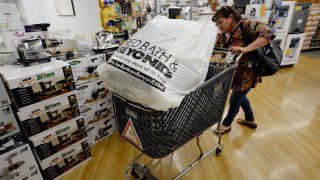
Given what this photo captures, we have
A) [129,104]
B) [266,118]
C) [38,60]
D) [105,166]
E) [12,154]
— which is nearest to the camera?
[129,104]

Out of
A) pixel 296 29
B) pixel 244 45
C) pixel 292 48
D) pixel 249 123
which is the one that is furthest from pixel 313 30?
pixel 244 45

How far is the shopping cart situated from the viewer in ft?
3.22

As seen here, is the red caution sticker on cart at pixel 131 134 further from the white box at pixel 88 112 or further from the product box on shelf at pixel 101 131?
the product box on shelf at pixel 101 131

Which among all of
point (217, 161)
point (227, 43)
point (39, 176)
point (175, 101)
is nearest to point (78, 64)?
point (39, 176)

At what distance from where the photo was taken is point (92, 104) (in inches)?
72.8

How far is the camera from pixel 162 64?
862 millimetres

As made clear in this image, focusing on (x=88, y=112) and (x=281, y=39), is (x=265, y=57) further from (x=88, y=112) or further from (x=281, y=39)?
(x=281, y=39)

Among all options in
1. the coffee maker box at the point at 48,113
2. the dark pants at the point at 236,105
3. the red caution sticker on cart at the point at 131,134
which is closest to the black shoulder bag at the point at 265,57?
the dark pants at the point at 236,105

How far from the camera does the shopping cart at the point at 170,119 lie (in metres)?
0.98

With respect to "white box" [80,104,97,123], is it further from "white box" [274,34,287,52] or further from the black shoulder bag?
"white box" [274,34,287,52]

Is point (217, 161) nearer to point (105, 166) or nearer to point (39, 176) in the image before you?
point (105, 166)

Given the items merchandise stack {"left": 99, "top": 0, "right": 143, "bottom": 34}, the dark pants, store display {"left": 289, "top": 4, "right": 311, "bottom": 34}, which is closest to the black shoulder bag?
the dark pants

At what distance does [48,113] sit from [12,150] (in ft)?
1.04

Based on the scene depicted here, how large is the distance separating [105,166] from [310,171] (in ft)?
5.87
